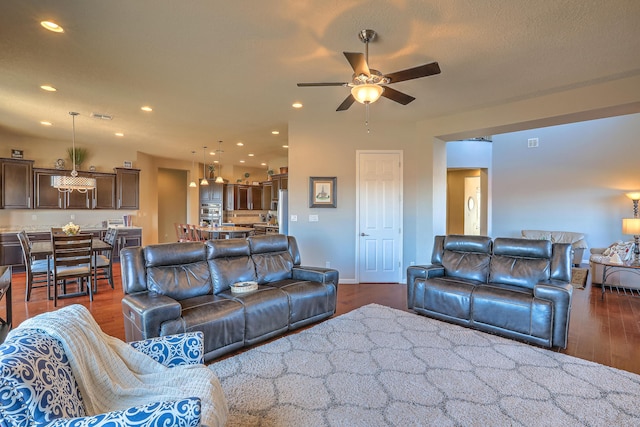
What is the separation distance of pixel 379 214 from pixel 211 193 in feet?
21.8

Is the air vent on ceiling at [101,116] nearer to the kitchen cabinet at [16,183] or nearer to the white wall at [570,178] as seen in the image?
the kitchen cabinet at [16,183]

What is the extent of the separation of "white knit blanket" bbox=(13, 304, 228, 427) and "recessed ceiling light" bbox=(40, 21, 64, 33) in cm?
253

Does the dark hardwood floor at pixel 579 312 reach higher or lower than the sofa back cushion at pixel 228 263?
lower

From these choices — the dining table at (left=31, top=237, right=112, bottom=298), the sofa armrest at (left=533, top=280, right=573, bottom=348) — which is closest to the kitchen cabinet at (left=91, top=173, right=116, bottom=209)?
the dining table at (left=31, top=237, right=112, bottom=298)

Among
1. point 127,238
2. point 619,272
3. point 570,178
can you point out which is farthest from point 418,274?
point 127,238

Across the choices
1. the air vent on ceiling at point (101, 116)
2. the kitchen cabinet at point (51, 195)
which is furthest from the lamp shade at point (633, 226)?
the kitchen cabinet at point (51, 195)

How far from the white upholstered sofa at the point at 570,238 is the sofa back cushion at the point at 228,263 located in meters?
6.94

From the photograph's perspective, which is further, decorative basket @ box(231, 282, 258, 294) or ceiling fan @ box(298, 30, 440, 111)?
decorative basket @ box(231, 282, 258, 294)

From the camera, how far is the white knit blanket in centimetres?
129

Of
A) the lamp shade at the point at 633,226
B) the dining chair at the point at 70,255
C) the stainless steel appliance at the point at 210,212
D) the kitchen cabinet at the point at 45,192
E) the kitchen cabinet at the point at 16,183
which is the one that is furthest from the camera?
the stainless steel appliance at the point at 210,212

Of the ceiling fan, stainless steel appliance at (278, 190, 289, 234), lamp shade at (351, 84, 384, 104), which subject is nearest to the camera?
the ceiling fan

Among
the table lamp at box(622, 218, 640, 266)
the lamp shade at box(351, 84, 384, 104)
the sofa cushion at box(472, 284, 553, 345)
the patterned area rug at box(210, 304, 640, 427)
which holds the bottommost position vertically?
the patterned area rug at box(210, 304, 640, 427)

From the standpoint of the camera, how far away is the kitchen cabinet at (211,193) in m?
10.2

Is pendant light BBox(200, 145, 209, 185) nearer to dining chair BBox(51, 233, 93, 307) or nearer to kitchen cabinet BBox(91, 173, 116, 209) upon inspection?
kitchen cabinet BBox(91, 173, 116, 209)
